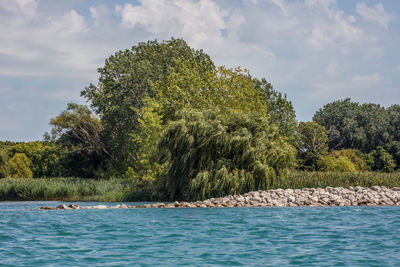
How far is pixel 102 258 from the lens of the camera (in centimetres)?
1127

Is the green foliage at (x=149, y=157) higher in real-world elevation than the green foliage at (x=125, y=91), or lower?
lower

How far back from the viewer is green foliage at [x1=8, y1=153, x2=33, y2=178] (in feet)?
224

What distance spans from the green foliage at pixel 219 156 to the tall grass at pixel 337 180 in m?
2.32

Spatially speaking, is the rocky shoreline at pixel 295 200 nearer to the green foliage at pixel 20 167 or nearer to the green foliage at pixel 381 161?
the green foliage at pixel 381 161

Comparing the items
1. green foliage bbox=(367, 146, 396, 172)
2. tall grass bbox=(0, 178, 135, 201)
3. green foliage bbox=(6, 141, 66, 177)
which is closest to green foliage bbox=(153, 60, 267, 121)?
tall grass bbox=(0, 178, 135, 201)

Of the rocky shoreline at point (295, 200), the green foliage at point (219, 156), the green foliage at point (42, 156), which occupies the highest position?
the green foliage at point (42, 156)

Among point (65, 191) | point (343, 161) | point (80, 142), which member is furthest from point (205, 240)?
point (343, 161)

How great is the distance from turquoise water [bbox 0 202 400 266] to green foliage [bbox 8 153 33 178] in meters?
50.1

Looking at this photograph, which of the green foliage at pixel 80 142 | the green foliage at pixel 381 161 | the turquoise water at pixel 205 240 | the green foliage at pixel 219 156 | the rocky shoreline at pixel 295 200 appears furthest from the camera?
the green foliage at pixel 381 161

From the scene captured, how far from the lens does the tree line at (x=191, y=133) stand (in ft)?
101

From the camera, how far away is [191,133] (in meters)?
31.0

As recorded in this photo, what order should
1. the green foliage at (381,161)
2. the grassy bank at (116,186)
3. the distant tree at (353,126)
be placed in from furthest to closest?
the distant tree at (353,126), the green foliage at (381,161), the grassy bank at (116,186)

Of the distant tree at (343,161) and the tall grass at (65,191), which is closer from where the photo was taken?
the tall grass at (65,191)

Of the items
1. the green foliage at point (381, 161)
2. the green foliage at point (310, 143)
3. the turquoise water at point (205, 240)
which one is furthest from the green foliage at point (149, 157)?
the green foliage at point (381, 161)
